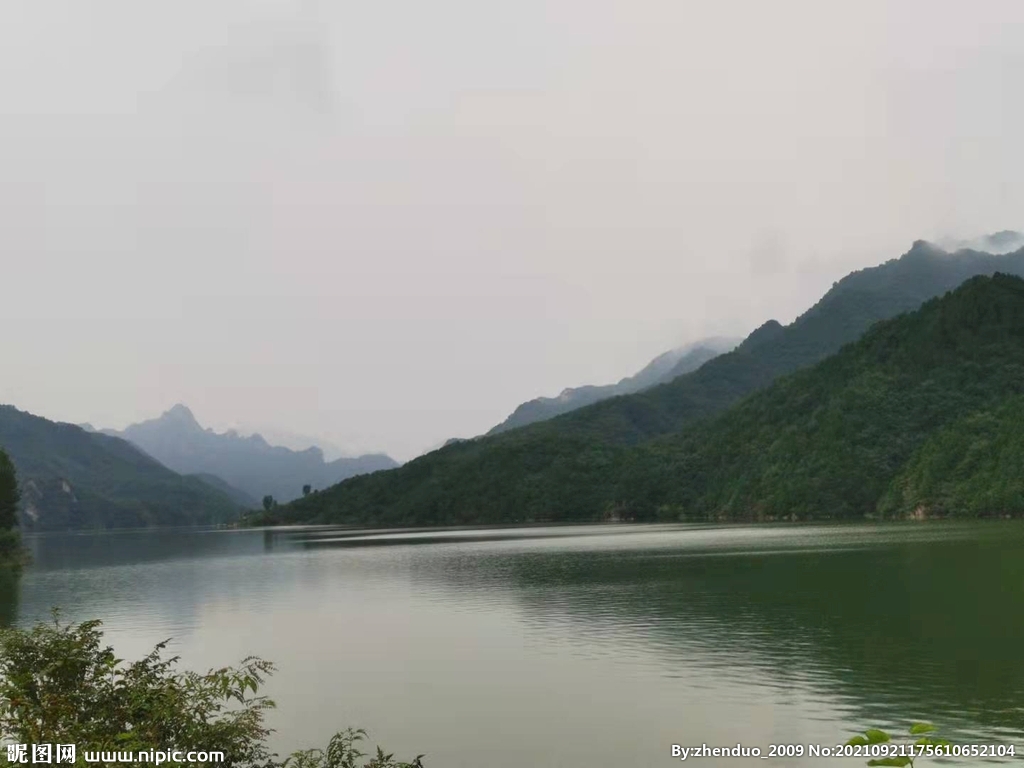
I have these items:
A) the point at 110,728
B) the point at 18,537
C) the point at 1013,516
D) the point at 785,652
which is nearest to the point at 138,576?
the point at 18,537

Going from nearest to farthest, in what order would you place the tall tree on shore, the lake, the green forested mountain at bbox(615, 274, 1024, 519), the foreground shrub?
the foreground shrub → the lake → the tall tree on shore → the green forested mountain at bbox(615, 274, 1024, 519)

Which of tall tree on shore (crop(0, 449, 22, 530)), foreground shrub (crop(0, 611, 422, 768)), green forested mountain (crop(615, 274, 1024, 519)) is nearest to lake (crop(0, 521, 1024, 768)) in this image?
foreground shrub (crop(0, 611, 422, 768))

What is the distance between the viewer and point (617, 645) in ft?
128

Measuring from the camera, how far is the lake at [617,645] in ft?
84.9

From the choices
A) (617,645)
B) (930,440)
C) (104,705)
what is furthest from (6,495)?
(930,440)

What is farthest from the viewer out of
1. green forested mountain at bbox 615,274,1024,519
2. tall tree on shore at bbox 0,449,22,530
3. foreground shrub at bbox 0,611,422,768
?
green forested mountain at bbox 615,274,1024,519

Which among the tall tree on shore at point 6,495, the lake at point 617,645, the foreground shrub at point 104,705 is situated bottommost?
the lake at point 617,645

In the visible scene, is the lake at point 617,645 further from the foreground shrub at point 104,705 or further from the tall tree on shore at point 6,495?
the tall tree on shore at point 6,495

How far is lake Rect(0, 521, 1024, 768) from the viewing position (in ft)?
84.9

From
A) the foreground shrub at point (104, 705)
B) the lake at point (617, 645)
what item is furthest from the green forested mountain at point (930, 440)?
the foreground shrub at point (104, 705)

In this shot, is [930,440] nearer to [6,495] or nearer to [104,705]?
[6,495]

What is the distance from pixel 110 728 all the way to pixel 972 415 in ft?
577

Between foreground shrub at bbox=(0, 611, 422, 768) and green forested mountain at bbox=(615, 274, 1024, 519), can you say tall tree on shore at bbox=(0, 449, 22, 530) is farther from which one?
green forested mountain at bbox=(615, 274, 1024, 519)

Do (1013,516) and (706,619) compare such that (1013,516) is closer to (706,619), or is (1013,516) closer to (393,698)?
(706,619)
